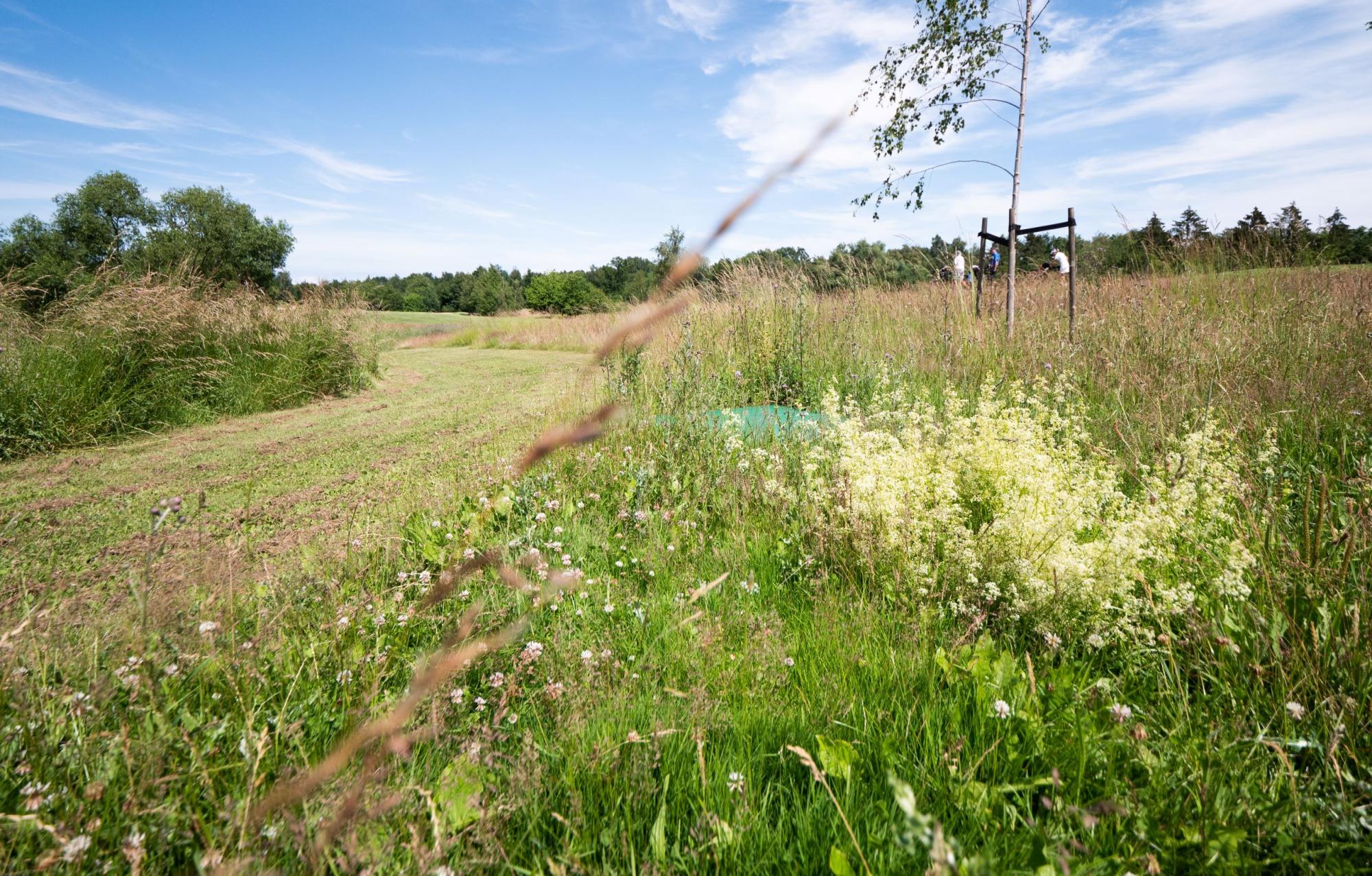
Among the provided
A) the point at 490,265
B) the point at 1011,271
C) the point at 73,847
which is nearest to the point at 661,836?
the point at 73,847

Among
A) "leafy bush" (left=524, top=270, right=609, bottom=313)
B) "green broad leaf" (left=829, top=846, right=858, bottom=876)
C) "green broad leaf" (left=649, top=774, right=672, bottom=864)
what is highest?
"leafy bush" (left=524, top=270, right=609, bottom=313)

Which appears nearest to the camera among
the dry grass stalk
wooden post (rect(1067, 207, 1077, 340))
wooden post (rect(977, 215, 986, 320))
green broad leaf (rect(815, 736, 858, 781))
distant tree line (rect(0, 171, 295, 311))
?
the dry grass stalk

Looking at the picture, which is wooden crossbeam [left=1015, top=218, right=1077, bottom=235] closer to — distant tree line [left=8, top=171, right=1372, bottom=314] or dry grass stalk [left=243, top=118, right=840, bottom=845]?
distant tree line [left=8, top=171, right=1372, bottom=314]

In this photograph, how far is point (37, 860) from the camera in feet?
3.22

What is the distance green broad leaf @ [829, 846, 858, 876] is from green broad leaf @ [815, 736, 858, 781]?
280mm

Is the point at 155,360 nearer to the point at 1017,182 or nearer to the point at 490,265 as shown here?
the point at 1017,182

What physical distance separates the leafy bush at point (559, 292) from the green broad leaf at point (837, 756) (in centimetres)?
5885

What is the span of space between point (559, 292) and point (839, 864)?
61807 millimetres

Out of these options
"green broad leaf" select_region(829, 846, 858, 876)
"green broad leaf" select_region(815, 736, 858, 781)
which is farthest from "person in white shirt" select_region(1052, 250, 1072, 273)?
"green broad leaf" select_region(829, 846, 858, 876)

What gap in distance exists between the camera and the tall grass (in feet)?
21.6

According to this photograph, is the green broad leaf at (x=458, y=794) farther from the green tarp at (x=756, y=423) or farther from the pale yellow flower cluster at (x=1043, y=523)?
the green tarp at (x=756, y=423)

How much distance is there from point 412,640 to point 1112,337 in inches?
245

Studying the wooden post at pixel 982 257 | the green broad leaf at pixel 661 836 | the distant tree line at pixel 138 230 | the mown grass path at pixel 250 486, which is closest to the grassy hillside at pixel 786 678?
the green broad leaf at pixel 661 836

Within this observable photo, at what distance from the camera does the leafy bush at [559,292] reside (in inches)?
2330
